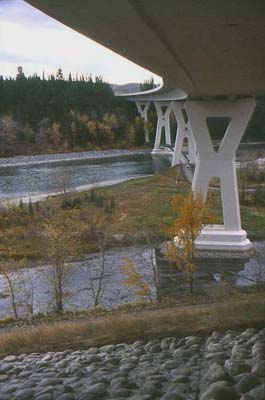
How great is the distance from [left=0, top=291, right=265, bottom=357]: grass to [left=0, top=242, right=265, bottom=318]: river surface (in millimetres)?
4289

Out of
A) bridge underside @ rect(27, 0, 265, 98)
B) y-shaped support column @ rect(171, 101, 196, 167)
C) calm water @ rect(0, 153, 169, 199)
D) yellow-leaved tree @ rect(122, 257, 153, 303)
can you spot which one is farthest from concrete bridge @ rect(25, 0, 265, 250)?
y-shaped support column @ rect(171, 101, 196, 167)

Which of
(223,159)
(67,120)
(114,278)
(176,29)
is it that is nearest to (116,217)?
(223,159)

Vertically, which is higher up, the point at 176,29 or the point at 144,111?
the point at 144,111

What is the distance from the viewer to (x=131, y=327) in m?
13.1

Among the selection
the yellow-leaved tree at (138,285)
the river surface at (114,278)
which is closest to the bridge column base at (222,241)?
the river surface at (114,278)

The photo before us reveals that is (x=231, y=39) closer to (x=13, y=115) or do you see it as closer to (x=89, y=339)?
(x=89, y=339)

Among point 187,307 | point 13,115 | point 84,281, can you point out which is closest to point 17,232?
point 84,281

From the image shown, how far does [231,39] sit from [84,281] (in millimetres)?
14370

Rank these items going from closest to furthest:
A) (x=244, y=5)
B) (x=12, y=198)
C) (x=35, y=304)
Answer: (x=244, y=5), (x=35, y=304), (x=12, y=198)

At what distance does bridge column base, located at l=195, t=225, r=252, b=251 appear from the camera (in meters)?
25.0

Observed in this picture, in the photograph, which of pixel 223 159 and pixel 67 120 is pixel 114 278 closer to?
pixel 223 159

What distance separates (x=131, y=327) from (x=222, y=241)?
1270 centimetres

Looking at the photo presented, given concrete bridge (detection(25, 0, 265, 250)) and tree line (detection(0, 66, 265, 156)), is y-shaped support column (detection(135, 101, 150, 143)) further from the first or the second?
concrete bridge (detection(25, 0, 265, 250))

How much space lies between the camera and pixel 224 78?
1529 cm
